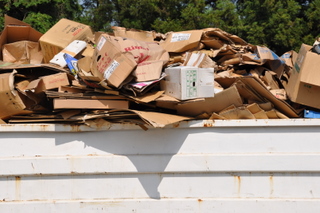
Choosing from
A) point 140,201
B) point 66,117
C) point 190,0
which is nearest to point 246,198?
point 140,201

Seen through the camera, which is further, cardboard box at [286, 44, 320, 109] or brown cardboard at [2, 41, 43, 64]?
brown cardboard at [2, 41, 43, 64]

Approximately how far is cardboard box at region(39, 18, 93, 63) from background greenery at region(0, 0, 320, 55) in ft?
17.7

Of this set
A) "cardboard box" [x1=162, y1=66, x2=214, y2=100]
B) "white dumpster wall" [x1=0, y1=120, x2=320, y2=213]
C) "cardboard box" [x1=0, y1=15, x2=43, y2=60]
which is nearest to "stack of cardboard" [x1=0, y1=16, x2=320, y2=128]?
"cardboard box" [x1=162, y1=66, x2=214, y2=100]

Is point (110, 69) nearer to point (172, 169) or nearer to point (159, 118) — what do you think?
point (159, 118)

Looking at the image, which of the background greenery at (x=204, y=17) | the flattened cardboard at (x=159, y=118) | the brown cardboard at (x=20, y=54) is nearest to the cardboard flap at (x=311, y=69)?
the flattened cardboard at (x=159, y=118)

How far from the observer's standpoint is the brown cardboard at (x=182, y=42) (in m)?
3.01

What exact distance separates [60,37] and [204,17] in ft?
21.3

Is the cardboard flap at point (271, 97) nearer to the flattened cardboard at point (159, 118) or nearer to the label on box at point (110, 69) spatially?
the flattened cardboard at point (159, 118)

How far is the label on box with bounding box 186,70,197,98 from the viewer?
218 centimetres

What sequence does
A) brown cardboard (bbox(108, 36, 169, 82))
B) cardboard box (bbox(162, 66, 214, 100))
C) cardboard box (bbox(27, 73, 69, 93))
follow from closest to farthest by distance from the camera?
cardboard box (bbox(162, 66, 214, 100)) < brown cardboard (bbox(108, 36, 169, 82)) < cardboard box (bbox(27, 73, 69, 93))

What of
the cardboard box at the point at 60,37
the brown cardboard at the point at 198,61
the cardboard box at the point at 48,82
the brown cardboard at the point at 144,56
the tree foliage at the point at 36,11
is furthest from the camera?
the tree foliage at the point at 36,11

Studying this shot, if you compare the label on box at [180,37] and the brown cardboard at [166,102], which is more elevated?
the label on box at [180,37]

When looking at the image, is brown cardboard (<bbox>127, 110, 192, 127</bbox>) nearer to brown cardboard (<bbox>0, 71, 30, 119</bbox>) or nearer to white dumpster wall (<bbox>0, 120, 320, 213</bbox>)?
white dumpster wall (<bbox>0, 120, 320, 213</bbox>)

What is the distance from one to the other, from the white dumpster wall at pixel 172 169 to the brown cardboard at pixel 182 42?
1.07 meters
